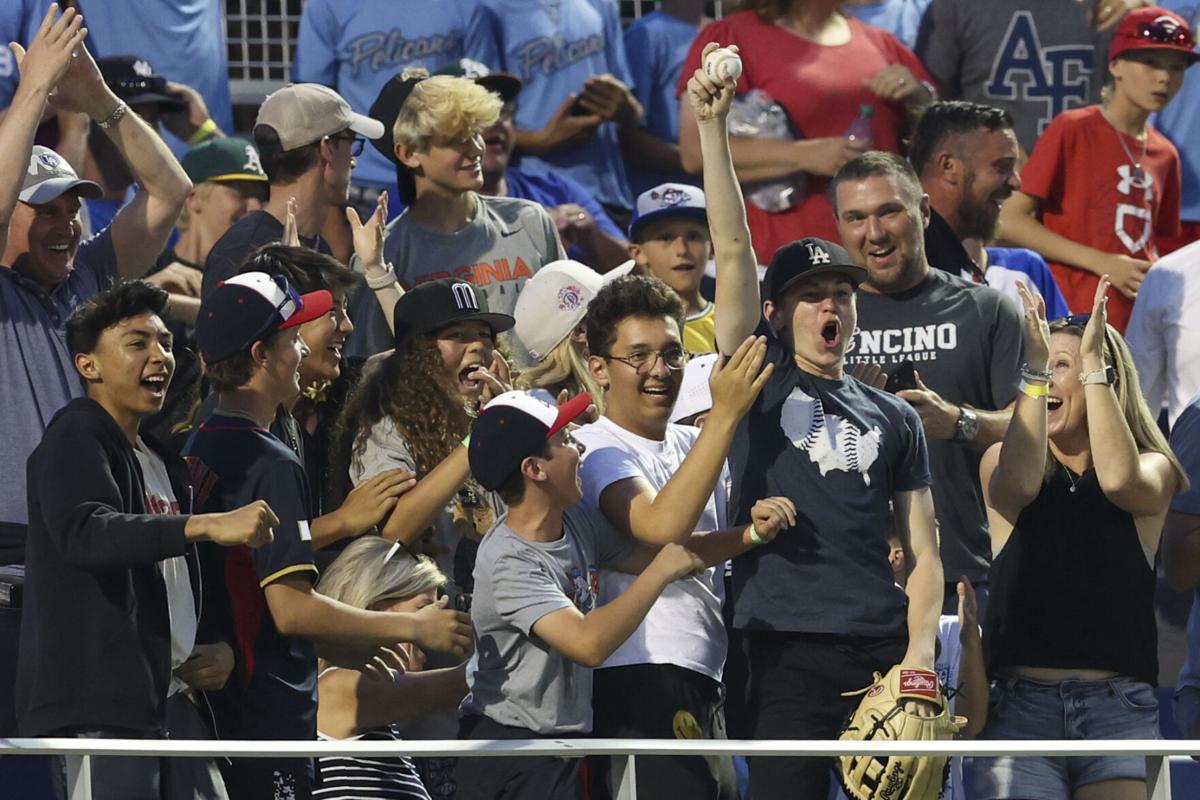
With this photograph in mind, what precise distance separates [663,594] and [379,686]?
2.45 feet

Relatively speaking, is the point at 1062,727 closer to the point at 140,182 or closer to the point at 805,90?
the point at 140,182

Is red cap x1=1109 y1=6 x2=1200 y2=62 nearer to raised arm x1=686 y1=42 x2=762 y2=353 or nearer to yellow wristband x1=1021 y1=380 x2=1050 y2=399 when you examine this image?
yellow wristband x1=1021 y1=380 x2=1050 y2=399

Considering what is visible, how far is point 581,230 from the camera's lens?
8.34 meters

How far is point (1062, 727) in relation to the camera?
225 inches

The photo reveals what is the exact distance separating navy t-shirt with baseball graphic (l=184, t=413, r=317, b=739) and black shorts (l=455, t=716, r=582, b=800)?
0.38m

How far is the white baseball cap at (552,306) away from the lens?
20.6 feet

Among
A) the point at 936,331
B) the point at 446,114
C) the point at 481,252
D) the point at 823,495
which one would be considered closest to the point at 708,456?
the point at 823,495

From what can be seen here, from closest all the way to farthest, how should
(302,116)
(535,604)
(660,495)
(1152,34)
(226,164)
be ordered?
(535,604) → (660,495) → (302,116) → (226,164) → (1152,34)

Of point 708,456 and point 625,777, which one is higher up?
point 708,456

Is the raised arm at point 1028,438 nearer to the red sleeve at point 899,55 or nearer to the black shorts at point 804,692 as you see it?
the black shorts at point 804,692

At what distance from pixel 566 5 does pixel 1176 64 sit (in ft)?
8.37

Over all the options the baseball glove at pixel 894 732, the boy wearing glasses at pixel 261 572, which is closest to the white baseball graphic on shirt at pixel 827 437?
the baseball glove at pixel 894 732

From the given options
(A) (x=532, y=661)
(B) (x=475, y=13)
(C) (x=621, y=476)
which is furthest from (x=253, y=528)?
(B) (x=475, y=13)

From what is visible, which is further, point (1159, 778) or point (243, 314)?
point (243, 314)
